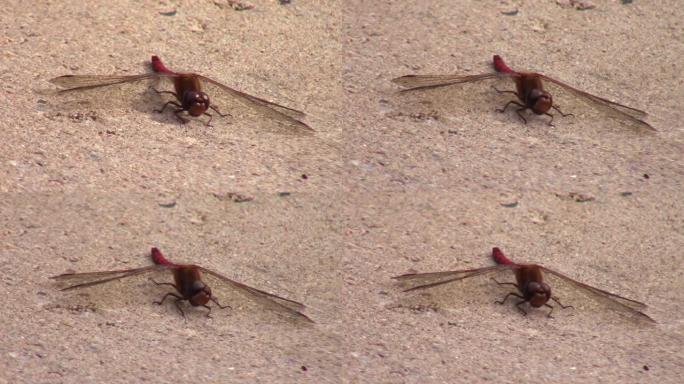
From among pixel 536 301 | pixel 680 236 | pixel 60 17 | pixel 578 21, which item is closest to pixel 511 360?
pixel 536 301

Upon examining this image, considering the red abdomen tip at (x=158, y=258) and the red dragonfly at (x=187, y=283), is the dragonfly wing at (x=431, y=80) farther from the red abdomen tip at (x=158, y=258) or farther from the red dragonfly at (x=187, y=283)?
the red abdomen tip at (x=158, y=258)

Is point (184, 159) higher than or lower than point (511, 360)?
higher

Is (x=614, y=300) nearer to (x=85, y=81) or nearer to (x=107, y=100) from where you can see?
(x=107, y=100)

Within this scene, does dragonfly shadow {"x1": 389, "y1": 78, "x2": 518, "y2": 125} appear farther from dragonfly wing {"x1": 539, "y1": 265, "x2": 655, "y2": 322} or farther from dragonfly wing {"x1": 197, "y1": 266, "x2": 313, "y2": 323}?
dragonfly wing {"x1": 197, "y1": 266, "x2": 313, "y2": 323}

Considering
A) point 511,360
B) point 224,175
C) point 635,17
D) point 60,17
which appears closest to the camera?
point 511,360

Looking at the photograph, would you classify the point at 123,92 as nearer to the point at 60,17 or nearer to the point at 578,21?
the point at 60,17

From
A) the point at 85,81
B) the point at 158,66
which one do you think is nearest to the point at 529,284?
the point at 158,66

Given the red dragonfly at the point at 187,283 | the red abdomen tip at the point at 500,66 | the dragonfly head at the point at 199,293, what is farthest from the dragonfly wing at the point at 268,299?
the red abdomen tip at the point at 500,66
